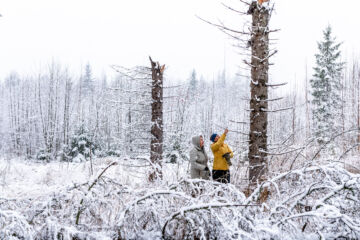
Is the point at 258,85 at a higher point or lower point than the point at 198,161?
higher

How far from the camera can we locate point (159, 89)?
10.9 meters

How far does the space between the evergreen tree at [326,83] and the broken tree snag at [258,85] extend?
18550 millimetres

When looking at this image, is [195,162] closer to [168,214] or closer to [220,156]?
[220,156]

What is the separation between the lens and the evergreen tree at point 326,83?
2261 centimetres

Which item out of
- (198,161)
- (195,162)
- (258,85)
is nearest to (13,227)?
(195,162)

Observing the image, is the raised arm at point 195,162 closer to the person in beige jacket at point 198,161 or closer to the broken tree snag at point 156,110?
the person in beige jacket at point 198,161

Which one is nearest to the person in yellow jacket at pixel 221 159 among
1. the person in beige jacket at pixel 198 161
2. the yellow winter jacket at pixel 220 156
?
the yellow winter jacket at pixel 220 156

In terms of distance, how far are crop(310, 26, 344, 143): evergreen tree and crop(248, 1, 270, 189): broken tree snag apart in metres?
18.5

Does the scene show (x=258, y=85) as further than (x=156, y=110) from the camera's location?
No

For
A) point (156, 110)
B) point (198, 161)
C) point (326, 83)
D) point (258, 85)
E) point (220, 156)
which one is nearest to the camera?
point (258, 85)

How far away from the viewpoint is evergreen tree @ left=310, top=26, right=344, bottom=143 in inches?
890

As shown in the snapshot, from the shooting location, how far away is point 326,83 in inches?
901

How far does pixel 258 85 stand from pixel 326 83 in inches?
792

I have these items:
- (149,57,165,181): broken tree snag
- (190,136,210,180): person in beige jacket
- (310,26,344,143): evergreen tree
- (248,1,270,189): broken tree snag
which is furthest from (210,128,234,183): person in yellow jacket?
(310,26,344,143): evergreen tree
